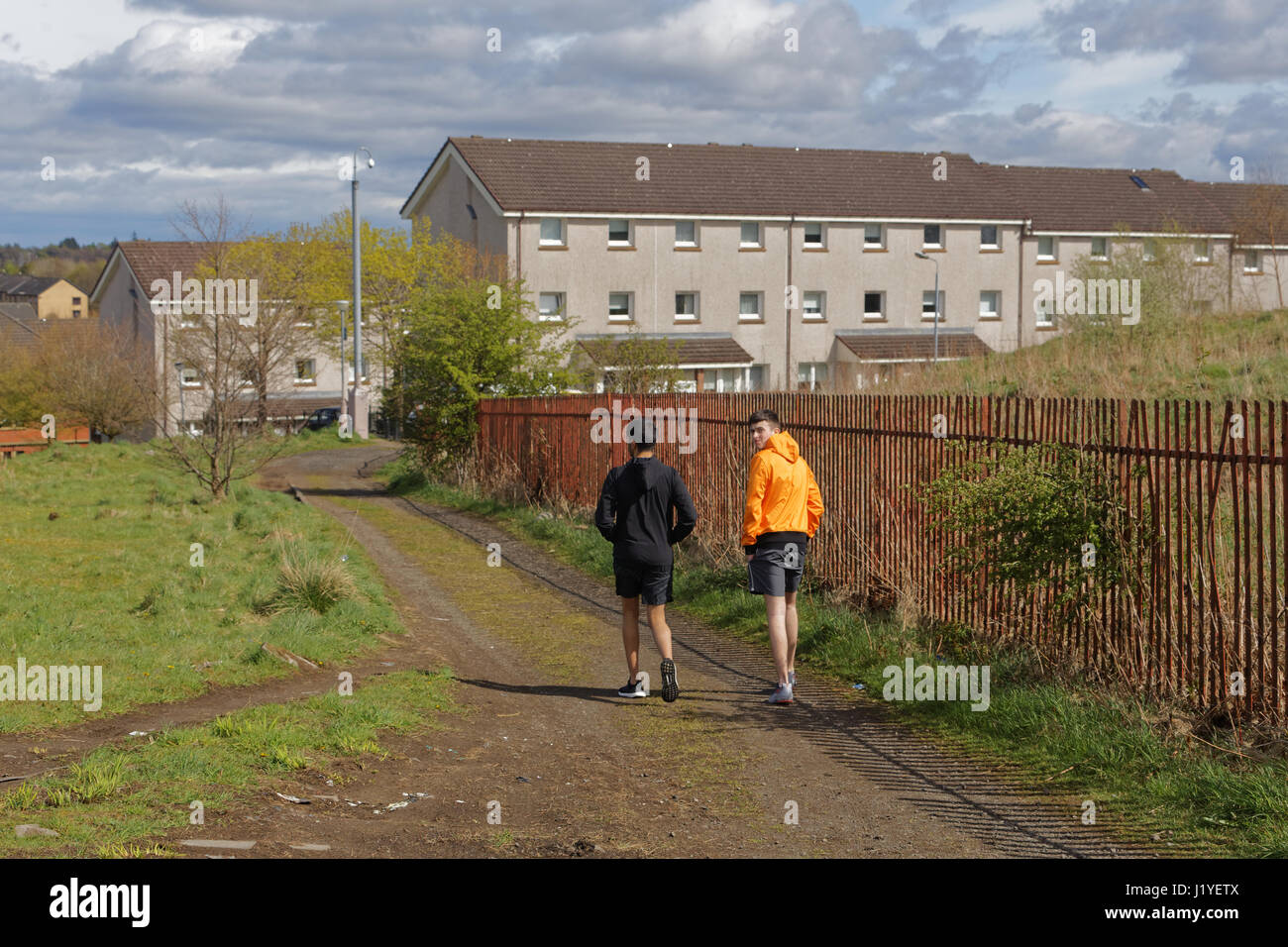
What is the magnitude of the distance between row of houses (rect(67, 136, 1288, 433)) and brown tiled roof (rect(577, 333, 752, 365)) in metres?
0.09

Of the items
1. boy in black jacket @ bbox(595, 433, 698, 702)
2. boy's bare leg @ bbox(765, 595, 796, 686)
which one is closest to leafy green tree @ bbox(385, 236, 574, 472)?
boy in black jacket @ bbox(595, 433, 698, 702)

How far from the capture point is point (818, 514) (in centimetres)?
880

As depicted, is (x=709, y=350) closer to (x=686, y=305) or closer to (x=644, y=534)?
(x=686, y=305)

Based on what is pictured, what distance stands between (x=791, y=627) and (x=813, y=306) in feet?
143

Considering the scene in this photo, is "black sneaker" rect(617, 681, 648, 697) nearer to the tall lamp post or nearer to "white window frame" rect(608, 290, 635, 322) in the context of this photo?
the tall lamp post

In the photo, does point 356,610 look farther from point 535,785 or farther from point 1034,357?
point 1034,357

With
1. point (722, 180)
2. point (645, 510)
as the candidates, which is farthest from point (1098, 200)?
point (645, 510)

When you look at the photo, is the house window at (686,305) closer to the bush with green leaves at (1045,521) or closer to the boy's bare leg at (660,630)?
the bush with green leaves at (1045,521)

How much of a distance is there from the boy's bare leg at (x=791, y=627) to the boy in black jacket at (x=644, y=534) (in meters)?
0.81

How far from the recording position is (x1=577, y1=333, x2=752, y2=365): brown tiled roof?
152 feet

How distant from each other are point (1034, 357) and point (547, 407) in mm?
9403

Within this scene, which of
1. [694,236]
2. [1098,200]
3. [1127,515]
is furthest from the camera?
[1098,200]

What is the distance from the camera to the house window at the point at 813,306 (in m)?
50.7

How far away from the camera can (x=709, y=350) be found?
156 ft
